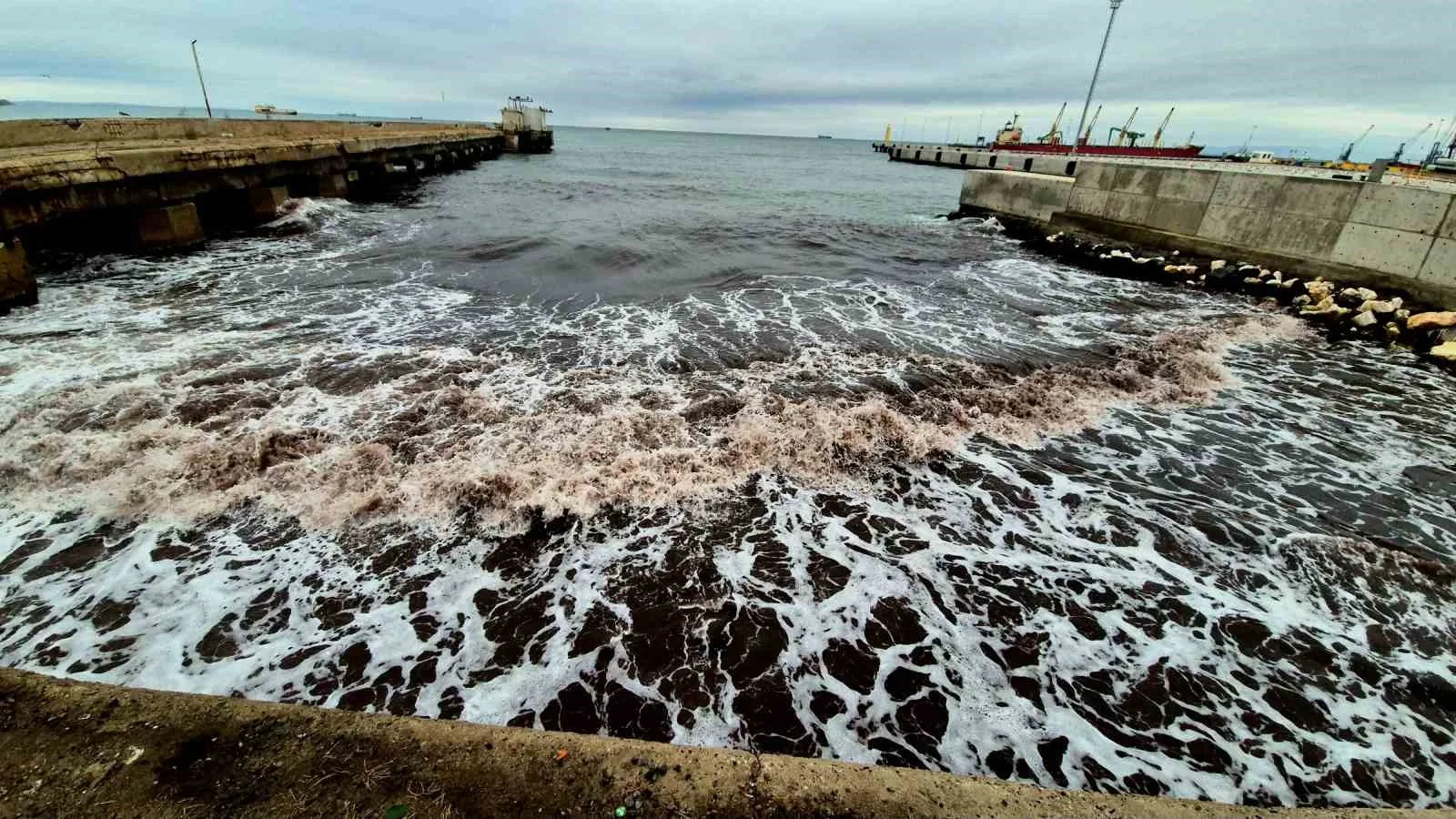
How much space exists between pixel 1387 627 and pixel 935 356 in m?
5.25

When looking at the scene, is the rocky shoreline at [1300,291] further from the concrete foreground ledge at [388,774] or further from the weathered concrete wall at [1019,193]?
the concrete foreground ledge at [388,774]

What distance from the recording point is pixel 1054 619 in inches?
148

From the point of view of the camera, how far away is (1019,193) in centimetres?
1995

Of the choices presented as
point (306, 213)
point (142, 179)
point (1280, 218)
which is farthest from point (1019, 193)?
point (142, 179)

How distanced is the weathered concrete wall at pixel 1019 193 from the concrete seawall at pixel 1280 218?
3.1 inches

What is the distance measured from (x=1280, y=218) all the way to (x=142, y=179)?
24115mm

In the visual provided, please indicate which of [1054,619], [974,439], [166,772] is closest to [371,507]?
[166,772]

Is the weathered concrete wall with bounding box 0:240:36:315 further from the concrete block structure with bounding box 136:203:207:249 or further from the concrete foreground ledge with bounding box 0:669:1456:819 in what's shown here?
the concrete foreground ledge with bounding box 0:669:1456:819

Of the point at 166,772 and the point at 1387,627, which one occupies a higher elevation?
the point at 166,772

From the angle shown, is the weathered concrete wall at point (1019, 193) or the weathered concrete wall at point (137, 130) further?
the weathered concrete wall at point (1019, 193)

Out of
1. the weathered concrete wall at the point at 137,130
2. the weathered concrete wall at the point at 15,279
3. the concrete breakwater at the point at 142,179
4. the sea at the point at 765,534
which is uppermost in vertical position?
the weathered concrete wall at the point at 137,130

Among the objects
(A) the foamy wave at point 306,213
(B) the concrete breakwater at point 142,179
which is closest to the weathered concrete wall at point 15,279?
(B) the concrete breakwater at point 142,179

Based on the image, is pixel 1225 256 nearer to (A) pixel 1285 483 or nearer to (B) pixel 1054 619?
(A) pixel 1285 483

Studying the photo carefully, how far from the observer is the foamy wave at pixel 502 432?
4.60m
